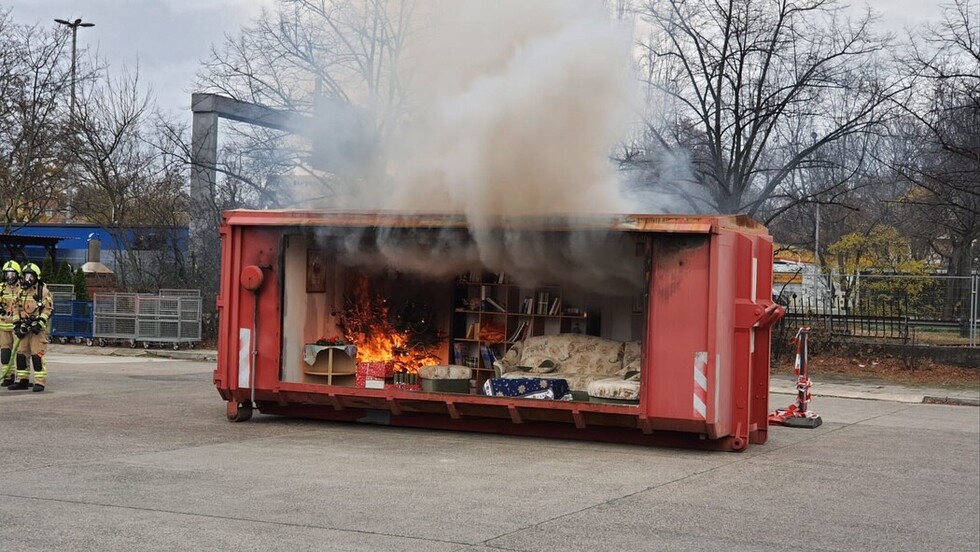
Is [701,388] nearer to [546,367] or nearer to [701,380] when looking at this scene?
[701,380]

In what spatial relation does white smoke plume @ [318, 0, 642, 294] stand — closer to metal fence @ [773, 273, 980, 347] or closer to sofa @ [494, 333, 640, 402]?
sofa @ [494, 333, 640, 402]

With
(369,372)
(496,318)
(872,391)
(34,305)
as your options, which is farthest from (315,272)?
(872,391)

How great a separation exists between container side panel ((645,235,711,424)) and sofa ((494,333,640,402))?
4.53 ft

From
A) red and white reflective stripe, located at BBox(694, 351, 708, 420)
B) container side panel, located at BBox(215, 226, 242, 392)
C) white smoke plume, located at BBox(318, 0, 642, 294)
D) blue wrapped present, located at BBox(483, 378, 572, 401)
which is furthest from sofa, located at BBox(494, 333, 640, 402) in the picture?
container side panel, located at BBox(215, 226, 242, 392)

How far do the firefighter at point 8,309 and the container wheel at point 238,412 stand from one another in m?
4.71

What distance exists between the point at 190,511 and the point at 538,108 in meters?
6.04

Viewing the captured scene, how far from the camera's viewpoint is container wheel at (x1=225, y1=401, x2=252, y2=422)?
1304 cm

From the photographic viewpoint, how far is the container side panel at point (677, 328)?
1114cm

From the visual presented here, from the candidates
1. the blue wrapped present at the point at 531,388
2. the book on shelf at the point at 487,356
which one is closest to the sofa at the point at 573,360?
the blue wrapped present at the point at 531,388

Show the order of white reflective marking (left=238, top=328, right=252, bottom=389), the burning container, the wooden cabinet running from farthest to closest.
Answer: the wooden cabinet → white reflective marking (left=238, top=328, right=252, bottom=389) → the burning container

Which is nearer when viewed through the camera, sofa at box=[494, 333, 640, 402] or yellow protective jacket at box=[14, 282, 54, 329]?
sofa at box=[494, 333, 640, 402]

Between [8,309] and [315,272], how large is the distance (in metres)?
5.18

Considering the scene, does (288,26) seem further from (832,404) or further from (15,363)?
(832,404)

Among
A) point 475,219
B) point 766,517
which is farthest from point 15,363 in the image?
point 766,517
